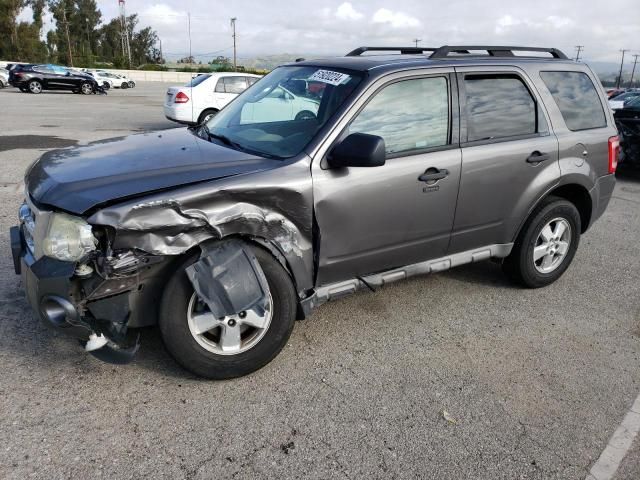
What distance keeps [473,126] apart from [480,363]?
165cm

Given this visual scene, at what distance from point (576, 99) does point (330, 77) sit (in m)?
2.23

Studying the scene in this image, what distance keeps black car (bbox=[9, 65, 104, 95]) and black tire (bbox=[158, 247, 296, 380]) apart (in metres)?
30.6

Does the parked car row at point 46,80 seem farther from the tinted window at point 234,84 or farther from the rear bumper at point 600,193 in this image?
the rear bumper at point 600,193

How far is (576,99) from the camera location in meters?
4.48

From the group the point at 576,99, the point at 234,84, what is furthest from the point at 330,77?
the point at 234,84

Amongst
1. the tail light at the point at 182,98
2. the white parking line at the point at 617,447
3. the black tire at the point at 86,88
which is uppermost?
the black tire at the point at 86,88

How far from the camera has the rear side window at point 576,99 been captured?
4336 mm

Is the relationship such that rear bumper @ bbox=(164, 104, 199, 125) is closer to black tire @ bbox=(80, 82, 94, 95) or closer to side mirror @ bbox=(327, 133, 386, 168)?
side mirror @ bbox=(327, 133, 386, 168)

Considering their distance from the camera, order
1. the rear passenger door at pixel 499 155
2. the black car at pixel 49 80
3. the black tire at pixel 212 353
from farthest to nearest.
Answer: the black car at pixel 49 80
the rear passenger door at pixel 499 155
the black tire at pixel 212 353

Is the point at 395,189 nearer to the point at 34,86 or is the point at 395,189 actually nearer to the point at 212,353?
the point at 212,353

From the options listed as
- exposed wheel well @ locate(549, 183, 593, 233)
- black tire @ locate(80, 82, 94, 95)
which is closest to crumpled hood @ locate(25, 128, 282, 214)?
exposed wheel well @ locate(549, 183, 593, 233)

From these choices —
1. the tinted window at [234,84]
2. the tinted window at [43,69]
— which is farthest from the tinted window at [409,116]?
the tinted window at [43,69]

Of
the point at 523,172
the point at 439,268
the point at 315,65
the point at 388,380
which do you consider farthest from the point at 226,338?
the point at 523,172

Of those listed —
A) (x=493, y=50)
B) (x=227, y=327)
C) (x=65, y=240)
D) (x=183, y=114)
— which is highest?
(x=493, y=50)
